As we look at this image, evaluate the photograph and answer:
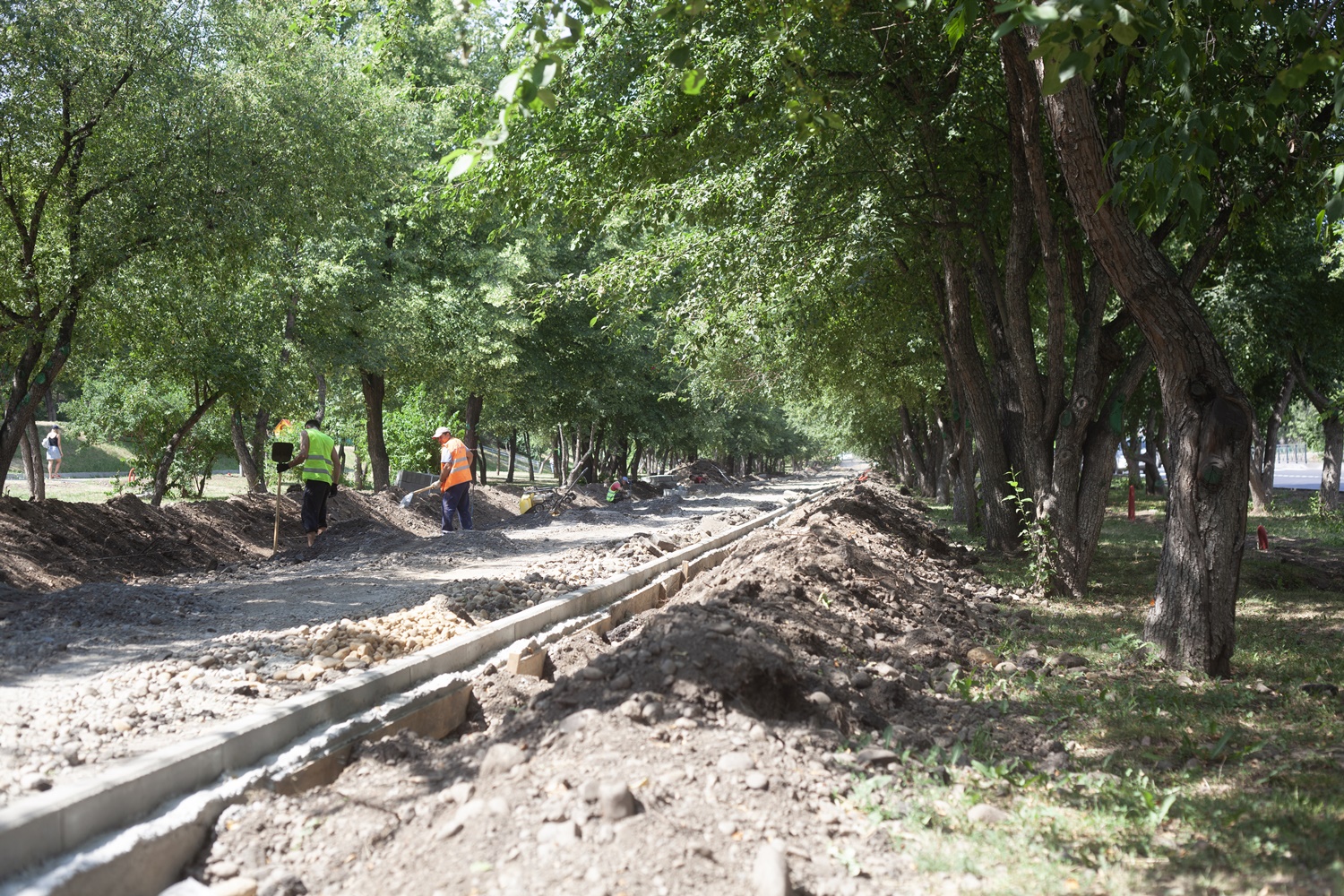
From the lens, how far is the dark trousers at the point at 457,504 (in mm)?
15375

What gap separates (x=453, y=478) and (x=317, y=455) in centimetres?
273

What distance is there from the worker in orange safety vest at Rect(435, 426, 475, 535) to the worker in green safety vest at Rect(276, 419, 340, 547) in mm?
1921

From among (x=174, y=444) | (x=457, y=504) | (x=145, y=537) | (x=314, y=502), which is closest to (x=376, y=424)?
(x=174, y=444)

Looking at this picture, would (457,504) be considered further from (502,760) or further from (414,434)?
(414,434)

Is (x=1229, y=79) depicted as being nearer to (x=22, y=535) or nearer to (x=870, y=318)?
(x=870, y=318)

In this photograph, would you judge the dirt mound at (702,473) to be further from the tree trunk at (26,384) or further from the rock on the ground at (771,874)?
the rock on the ground at (771,874)

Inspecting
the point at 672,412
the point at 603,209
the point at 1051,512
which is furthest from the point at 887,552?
the point at 672,412

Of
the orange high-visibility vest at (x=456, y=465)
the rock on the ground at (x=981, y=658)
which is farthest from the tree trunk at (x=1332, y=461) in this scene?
the rock on the ground at (x=981, y=658)

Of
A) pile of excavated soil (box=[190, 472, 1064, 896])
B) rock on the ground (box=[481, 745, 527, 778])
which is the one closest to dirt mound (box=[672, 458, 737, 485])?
pile of excavated soil (box=[190, 472, 1064, 896])

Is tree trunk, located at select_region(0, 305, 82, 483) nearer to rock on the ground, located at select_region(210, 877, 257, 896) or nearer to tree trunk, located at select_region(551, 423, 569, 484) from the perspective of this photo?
rock on the ground, located at select_region(210, 877, 257, 896)

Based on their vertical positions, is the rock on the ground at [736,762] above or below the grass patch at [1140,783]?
above

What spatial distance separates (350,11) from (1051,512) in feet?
26.6

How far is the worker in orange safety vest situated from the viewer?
14922 millimetres

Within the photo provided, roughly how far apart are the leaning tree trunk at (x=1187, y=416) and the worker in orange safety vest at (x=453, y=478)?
34.9 ft
